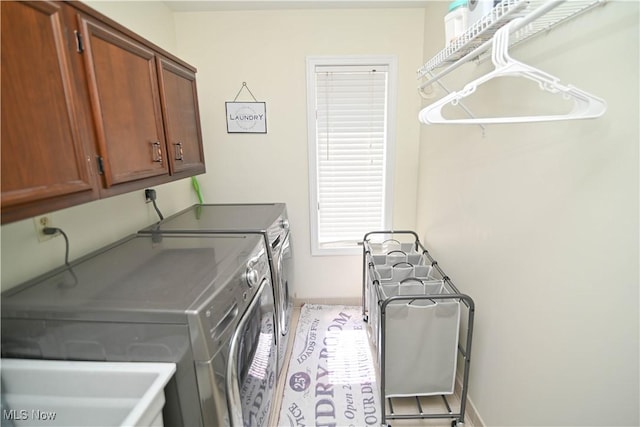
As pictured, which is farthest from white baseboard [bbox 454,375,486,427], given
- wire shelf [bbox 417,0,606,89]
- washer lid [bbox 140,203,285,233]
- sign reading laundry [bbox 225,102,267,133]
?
sign reading laundry [bbox 225,102,267,133]

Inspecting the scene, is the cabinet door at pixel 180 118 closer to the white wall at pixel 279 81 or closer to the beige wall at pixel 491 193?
the beige wall at pixel 491 193

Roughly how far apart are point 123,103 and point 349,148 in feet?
5.57

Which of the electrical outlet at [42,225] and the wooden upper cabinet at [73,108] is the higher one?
the wooden upper cabinet at [73,108]

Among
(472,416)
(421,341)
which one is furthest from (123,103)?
(472,416)

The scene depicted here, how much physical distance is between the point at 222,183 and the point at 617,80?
2.38 m

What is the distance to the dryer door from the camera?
41.3 inches

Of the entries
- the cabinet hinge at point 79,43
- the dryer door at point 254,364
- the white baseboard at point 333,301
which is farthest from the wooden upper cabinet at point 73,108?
the white baseboard at point 333,301

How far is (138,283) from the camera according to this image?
42.3 inches

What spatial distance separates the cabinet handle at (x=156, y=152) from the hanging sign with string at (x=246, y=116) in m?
1.07

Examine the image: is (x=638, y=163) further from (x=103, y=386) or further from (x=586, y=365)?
(x=103, y=386)

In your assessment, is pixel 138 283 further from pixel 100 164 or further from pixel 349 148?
pixel 349 148

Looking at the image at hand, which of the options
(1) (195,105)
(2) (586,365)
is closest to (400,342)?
(2) (586,365)

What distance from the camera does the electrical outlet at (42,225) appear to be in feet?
3.95

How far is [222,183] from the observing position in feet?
8.42
